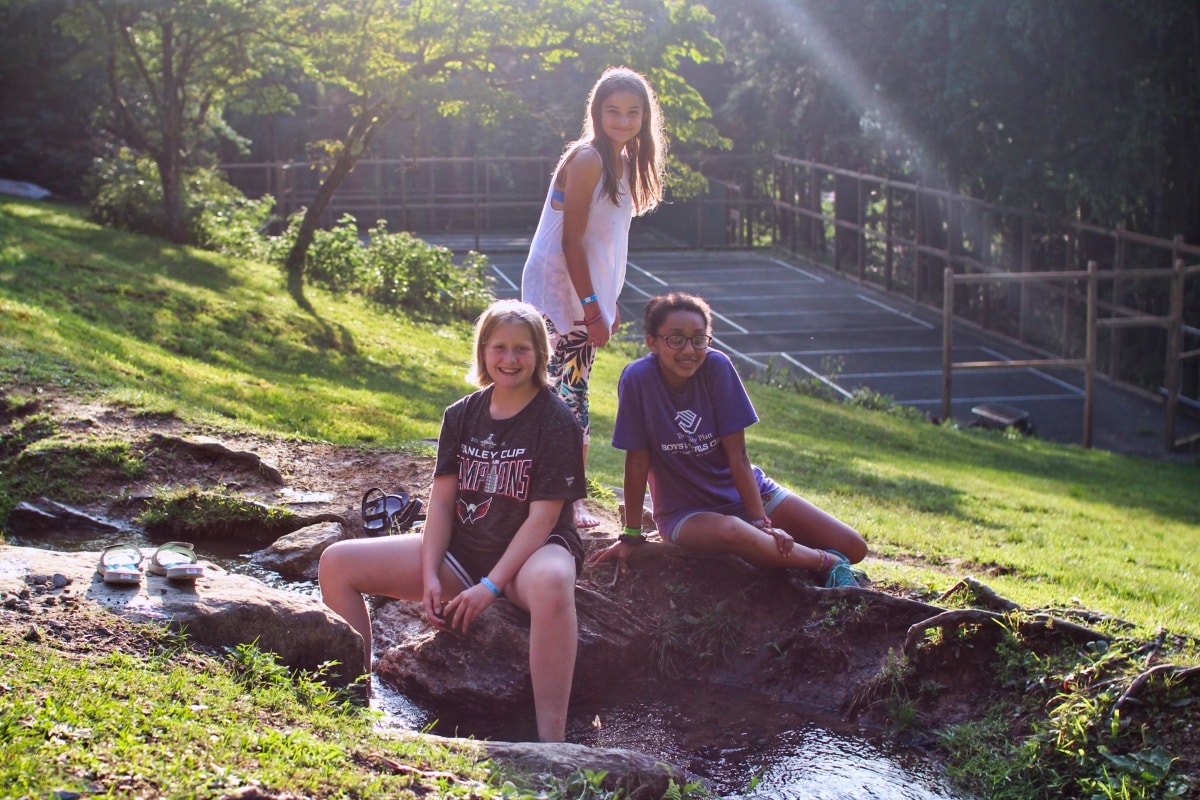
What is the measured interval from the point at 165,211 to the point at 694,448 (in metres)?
16.0

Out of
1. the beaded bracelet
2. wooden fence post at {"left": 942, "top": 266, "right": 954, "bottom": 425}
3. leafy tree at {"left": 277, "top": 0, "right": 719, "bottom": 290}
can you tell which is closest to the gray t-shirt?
the beaded bracelet

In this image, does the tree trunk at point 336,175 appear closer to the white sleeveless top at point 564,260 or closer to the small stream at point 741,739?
the white sleeveless top at point 564,260

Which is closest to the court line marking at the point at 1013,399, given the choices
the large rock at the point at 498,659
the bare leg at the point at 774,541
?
the bare leg at the point at 774,541

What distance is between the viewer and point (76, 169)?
29.2 metres

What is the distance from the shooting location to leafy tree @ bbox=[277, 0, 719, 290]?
1587cm

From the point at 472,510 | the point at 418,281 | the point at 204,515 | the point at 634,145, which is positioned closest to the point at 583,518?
the point at 472,510

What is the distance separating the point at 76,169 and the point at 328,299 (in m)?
15.1

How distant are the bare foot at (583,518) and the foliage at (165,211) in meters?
14.5

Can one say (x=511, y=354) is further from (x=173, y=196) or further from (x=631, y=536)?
(x=173, y=196)

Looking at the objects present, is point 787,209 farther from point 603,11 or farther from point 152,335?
point 152,335

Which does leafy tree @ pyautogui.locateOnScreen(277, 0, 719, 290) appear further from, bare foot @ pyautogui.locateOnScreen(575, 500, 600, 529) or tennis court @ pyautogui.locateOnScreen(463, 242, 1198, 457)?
bare foot @ pyautogui.locateOnScreen(575, 500, 600, 529)

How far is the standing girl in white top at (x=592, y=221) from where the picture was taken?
16.5 feet

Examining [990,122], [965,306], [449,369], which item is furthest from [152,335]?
[965,306]

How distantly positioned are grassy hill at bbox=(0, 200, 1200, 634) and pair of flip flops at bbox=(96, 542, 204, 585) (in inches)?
111
